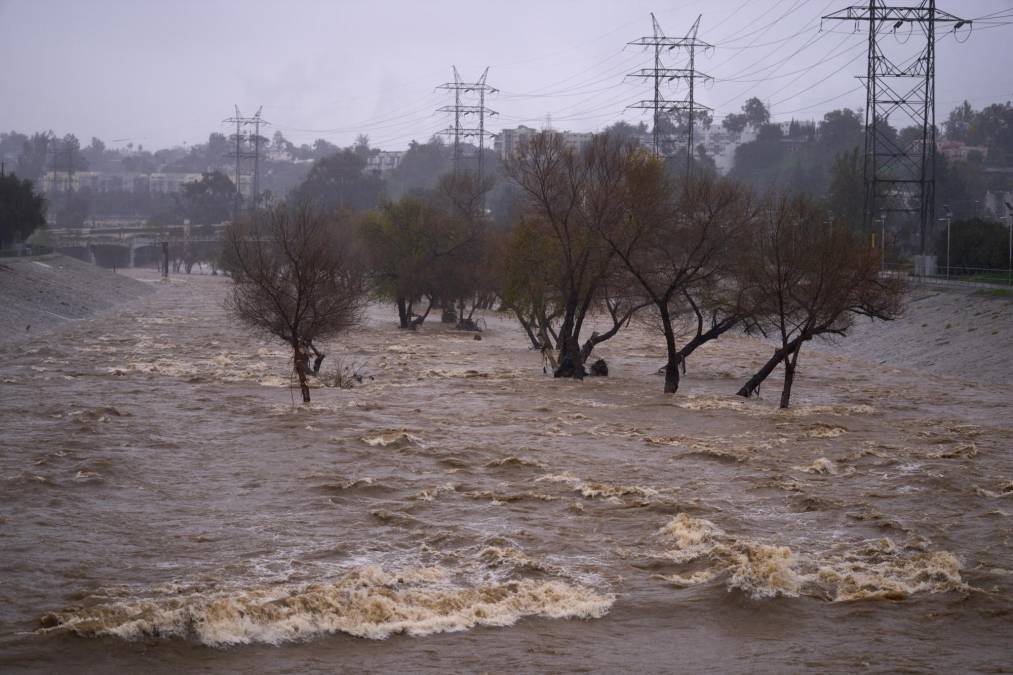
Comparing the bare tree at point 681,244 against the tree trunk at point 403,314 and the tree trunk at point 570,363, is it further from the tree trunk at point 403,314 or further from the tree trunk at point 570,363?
the tree trunk at point 403,314

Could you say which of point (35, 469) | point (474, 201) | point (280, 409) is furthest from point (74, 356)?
point (474, 201)

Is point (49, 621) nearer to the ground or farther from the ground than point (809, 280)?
nearer to the ground

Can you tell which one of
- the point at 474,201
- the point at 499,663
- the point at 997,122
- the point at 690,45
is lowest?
the point at 499,663

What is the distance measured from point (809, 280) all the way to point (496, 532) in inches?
749

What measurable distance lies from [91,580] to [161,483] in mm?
6213

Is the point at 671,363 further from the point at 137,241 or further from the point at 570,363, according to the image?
the point at 137,241

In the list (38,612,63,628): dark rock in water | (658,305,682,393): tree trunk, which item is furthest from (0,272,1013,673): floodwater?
(658,305,682,393): tree trunk

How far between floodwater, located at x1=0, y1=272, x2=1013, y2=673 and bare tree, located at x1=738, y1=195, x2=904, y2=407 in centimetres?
255

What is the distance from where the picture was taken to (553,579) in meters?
15.1

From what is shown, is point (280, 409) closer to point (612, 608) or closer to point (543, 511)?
point (543, 511)

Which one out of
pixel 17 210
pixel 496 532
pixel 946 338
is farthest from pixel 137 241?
pixel 496 532

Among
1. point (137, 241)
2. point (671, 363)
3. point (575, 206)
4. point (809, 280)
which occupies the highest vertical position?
point (137, 241)

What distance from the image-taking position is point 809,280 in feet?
111

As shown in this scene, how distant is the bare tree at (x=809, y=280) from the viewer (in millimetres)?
32375
